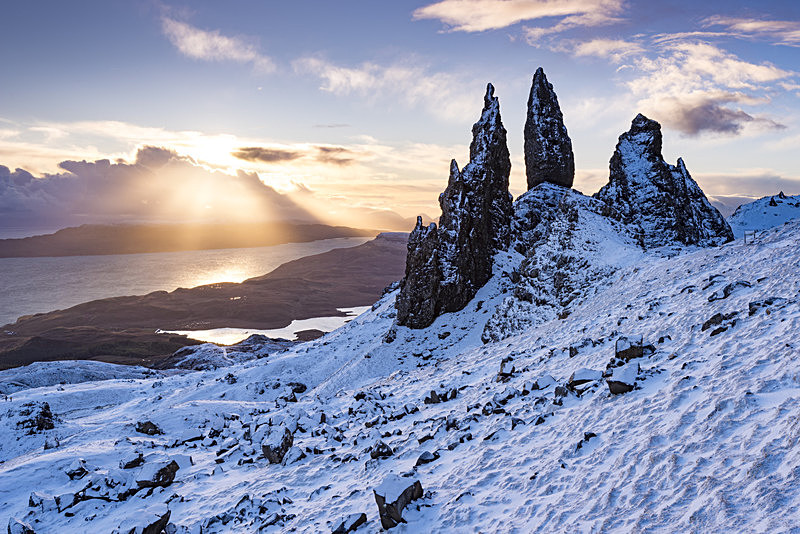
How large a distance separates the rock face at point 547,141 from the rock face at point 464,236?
9.52m

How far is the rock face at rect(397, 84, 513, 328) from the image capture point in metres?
43.3

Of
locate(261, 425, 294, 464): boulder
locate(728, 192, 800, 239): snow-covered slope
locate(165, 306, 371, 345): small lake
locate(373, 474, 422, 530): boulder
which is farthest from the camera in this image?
locate(165, 306, 371, 345): small lake

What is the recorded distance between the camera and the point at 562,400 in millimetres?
10797

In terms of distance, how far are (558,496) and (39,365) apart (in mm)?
69177

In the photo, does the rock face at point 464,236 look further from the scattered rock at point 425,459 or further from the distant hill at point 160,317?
the distant hill at point 160,317

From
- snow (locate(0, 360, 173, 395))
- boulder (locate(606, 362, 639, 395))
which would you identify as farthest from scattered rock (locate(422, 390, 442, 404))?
snow (locate(0, 360, 173, 395))

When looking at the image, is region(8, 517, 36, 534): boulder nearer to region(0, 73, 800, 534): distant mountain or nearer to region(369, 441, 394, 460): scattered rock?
region(0, 73, 800, 534): distant mountain

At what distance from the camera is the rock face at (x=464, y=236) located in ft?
142

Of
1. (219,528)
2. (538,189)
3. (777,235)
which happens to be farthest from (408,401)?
(538,189)

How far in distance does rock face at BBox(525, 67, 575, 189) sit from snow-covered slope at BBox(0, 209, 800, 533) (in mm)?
38812

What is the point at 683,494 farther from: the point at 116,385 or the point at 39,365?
the point at 39,365

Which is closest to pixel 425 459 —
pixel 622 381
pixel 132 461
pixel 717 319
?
pixel 622 381

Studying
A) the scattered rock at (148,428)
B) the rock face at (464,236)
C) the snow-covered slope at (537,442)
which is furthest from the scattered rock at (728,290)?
the rock face at (464,236)

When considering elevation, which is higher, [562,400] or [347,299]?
[562,400]
